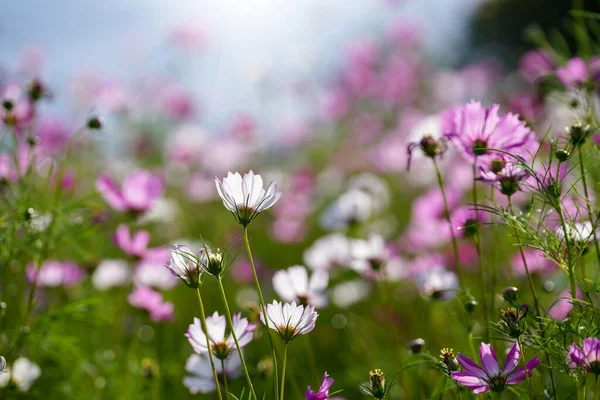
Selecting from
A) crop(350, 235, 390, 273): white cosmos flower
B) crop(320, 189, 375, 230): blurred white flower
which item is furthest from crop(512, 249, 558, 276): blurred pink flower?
crop(320, 189, 375, 230): blurred white flower

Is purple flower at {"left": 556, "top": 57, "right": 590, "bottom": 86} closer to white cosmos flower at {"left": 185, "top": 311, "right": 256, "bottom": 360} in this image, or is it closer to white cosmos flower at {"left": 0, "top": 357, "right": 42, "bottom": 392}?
white cosmos flower at {"left": 185, "top": 311, "right": 256, "bottom": 360}

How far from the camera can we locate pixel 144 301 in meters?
1.02

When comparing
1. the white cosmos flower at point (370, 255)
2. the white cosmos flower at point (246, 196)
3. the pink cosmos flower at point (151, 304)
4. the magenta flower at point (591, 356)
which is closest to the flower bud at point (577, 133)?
the magenta flower at point (591, 356)

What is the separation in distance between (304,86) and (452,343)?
2.94 metres

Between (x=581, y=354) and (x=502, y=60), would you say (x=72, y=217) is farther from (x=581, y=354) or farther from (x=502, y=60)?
(x=502, y=60)

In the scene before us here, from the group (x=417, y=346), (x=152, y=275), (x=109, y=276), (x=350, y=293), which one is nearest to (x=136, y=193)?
(x=152, y=275)

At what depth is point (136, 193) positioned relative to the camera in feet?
3.62

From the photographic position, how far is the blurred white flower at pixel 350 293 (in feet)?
5.28

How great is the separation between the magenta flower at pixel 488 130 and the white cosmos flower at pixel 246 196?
25cm

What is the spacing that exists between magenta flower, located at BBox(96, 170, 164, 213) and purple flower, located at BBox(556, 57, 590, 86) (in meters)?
0.78

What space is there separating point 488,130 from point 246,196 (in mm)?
318

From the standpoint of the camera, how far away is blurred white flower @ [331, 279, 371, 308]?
1.61 meters

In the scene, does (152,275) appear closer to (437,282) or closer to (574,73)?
(437,282)

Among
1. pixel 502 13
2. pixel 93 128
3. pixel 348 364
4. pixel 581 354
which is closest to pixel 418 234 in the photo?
pixel 348 364
